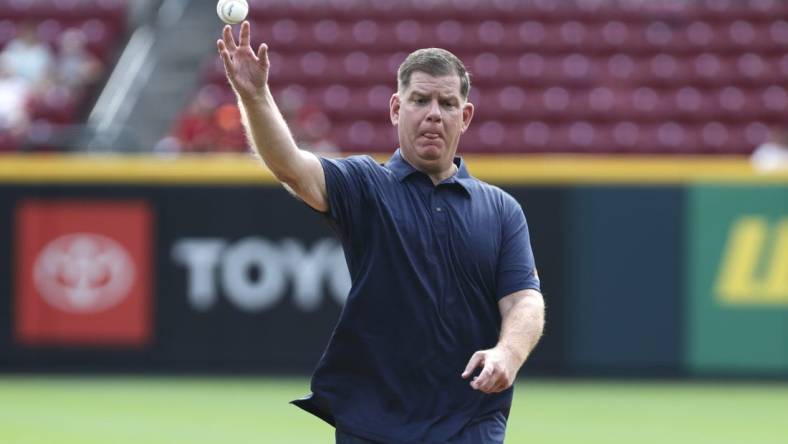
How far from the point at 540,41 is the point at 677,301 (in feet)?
23.3

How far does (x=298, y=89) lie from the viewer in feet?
60.8

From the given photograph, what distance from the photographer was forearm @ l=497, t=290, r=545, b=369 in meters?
4.50

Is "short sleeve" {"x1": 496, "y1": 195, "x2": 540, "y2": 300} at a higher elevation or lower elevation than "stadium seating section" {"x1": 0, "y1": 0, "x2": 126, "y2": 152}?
lower

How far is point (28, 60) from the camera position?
1728cm

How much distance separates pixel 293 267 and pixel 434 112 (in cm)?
861

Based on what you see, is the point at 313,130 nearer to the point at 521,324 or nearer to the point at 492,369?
the point at 521,324

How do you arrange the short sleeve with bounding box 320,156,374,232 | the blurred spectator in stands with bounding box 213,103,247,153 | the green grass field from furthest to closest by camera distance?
1. the blurred spectator in stands with bounding box 213,103,247,153
2. the green grass field
3. the short sleeve with bounding box 320,156,374,232

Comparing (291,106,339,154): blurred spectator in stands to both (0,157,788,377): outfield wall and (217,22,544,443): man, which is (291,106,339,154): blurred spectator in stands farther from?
(217,22,544,443): man

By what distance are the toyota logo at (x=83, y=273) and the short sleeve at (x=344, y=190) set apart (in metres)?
8.69

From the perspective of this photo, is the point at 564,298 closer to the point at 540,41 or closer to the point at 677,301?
the point at 677,301

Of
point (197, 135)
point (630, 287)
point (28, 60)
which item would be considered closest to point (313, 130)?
point (197, 135)

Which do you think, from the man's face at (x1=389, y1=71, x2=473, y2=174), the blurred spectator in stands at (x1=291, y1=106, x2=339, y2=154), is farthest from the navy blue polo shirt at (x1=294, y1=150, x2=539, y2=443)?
the blurred spectator in stands at (x1=291, y1=106, x2=339, y2=154)

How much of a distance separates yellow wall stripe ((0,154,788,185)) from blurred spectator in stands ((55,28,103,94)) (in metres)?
4.77

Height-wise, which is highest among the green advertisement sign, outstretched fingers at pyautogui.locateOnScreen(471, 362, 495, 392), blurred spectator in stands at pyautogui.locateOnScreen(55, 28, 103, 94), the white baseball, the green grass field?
blurred spectator in stands at pyautogui.locateOnScreen(55, 28, 103, 94)
